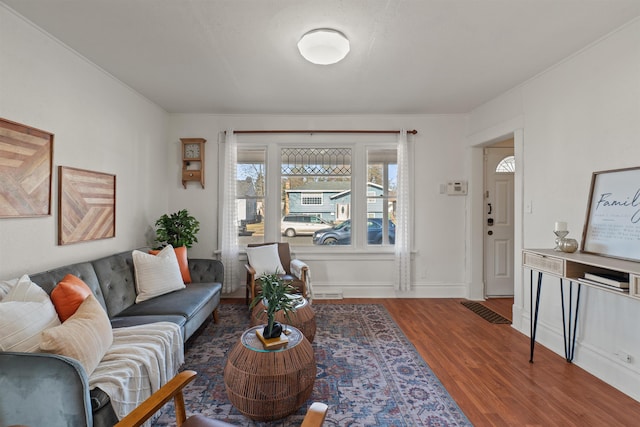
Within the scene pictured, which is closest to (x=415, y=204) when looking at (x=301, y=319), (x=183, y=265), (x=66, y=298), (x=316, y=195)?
(x=316, y=195)

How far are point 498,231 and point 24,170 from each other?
207 inches

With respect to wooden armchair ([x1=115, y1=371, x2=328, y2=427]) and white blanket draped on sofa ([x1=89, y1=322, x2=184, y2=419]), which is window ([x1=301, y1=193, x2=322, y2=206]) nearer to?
white blanket draped on sofa ([x1=89, y1=322, x2=184, y2=419])

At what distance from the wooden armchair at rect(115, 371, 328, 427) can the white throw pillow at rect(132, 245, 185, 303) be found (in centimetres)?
160

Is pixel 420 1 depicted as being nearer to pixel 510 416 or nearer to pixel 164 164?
pixel 510 416

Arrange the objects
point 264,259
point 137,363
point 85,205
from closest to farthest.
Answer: point 137,363 → point 85,205 → point 264,259

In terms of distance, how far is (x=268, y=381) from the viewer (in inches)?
63.2

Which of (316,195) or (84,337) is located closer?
(84,337)

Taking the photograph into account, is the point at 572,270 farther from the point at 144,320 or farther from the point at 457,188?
the point at 144,320

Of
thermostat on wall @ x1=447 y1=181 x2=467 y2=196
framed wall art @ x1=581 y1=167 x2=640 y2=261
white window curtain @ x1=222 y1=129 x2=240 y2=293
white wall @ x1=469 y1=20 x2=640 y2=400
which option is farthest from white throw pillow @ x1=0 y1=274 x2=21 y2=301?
thermostat on wall @ x1=447 y1=181 x2=467 y2=196

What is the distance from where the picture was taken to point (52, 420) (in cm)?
118

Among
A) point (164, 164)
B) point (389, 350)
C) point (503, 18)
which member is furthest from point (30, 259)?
point (503, 18)

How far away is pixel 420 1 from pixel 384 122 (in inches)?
90.0

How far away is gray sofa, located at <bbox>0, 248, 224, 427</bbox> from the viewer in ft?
3.85

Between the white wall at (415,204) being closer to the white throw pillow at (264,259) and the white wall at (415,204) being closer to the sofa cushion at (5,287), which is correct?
the white throw pillow at (264,259)
